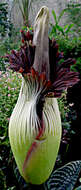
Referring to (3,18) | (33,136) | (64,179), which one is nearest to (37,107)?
(33,136)

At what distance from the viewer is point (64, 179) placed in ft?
2.60

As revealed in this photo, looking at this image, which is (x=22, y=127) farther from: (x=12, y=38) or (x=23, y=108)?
(x=12, y=38)

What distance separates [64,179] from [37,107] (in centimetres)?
41

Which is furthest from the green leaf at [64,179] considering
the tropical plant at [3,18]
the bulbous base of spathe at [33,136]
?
the tropical plant at [3,18]

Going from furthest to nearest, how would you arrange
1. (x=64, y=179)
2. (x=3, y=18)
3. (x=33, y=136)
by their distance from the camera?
(x=3, y=18) < (x=64, y=179) < (x=33, y=136)

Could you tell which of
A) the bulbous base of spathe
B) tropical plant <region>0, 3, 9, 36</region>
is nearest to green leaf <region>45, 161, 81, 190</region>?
the bulbous base of spathe

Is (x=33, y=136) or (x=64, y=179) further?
(x=64, y=179)

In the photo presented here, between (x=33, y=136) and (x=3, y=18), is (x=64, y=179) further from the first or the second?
(x=3, y=18)

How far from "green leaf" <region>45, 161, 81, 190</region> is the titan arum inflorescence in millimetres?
252

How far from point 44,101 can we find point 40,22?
0.21 metres

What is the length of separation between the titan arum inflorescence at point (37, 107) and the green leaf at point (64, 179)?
252 millimetres

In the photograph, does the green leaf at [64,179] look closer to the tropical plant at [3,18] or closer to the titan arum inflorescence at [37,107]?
the titan arum inflorescence at [37,107]

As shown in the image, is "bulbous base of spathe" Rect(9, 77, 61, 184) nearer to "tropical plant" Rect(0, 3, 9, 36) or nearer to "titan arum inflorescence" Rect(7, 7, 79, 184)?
"titan arum inflorescence" Rect(7, 7, 79, 184)

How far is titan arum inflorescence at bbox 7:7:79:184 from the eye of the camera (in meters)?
0.51
